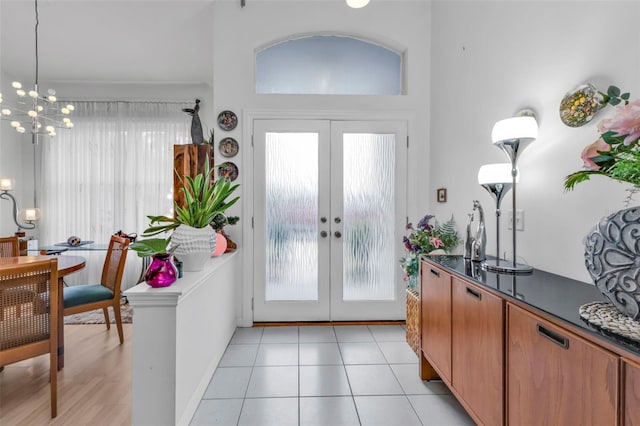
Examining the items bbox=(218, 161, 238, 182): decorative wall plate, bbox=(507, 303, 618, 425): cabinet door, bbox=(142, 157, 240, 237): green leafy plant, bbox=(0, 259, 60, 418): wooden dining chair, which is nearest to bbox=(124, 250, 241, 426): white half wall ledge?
bbox=(142, 157, 240, 237): green leafy plant

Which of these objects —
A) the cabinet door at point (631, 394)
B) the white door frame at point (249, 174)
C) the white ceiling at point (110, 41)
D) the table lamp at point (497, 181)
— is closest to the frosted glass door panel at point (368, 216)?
the white door frame at point (249, 174)

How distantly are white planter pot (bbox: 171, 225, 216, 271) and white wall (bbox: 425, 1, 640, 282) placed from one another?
1.93 metres

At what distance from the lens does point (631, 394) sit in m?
0.75

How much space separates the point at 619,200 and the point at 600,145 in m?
0.59

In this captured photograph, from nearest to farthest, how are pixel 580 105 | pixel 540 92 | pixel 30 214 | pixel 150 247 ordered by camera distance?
pixel 580 105
pixel 150 247
pixel 540 92
pixel 30 214

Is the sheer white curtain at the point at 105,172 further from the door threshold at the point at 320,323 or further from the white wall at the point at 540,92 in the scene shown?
the white wall at the point at 540,92

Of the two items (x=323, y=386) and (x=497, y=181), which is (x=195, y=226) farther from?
(x=497, y=181)

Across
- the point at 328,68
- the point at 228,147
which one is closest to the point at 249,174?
the point at 228,147

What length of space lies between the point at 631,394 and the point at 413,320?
5.86 ft

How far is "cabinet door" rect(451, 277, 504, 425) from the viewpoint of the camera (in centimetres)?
127

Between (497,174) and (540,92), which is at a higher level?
(540,92)

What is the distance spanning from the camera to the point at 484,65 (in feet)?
7.24

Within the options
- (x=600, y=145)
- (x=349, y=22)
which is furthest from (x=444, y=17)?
(x=600, y=145)

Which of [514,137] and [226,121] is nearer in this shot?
[514,137]
